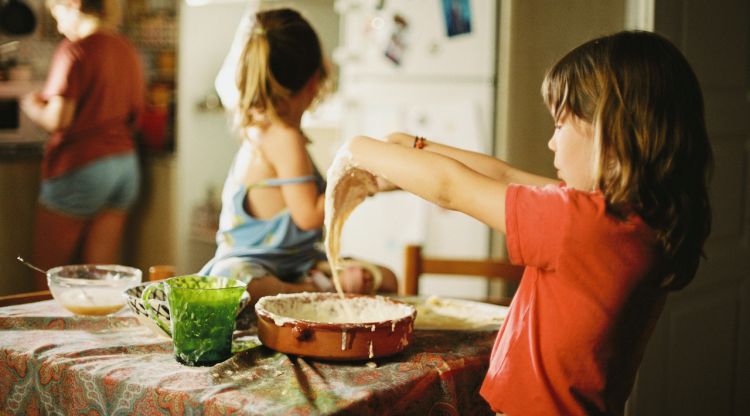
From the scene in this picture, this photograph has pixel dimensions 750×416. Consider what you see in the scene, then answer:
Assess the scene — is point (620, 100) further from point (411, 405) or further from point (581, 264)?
point (411, 405)

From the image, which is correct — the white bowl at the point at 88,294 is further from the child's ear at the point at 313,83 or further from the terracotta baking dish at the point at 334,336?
the child's ear at the point at 313,83

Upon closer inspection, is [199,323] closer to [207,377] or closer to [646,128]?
[207,377]

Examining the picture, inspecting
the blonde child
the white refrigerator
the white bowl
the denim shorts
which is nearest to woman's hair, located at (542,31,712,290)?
the blonde child

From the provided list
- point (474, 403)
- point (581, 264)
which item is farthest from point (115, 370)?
point (581, 264)

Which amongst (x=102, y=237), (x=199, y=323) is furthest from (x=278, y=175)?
(x=102, y=237)

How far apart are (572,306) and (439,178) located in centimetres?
25

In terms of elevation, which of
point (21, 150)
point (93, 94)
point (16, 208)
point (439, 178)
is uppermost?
point (93, 94)

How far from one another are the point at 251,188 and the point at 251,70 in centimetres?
29

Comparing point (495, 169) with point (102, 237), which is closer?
point (495, 169)

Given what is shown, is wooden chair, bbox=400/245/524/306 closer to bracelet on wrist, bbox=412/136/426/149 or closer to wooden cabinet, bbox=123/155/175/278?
bracelet on wrist, bbox=412/136/426/149

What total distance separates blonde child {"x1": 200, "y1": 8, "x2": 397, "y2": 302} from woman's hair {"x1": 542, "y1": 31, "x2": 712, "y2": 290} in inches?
29.0

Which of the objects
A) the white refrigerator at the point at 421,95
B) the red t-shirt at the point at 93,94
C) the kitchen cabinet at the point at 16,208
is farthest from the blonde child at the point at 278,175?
the kitchen cabinet at the point at 16,208

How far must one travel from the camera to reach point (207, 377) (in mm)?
1046

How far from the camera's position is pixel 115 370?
1.07 meters
